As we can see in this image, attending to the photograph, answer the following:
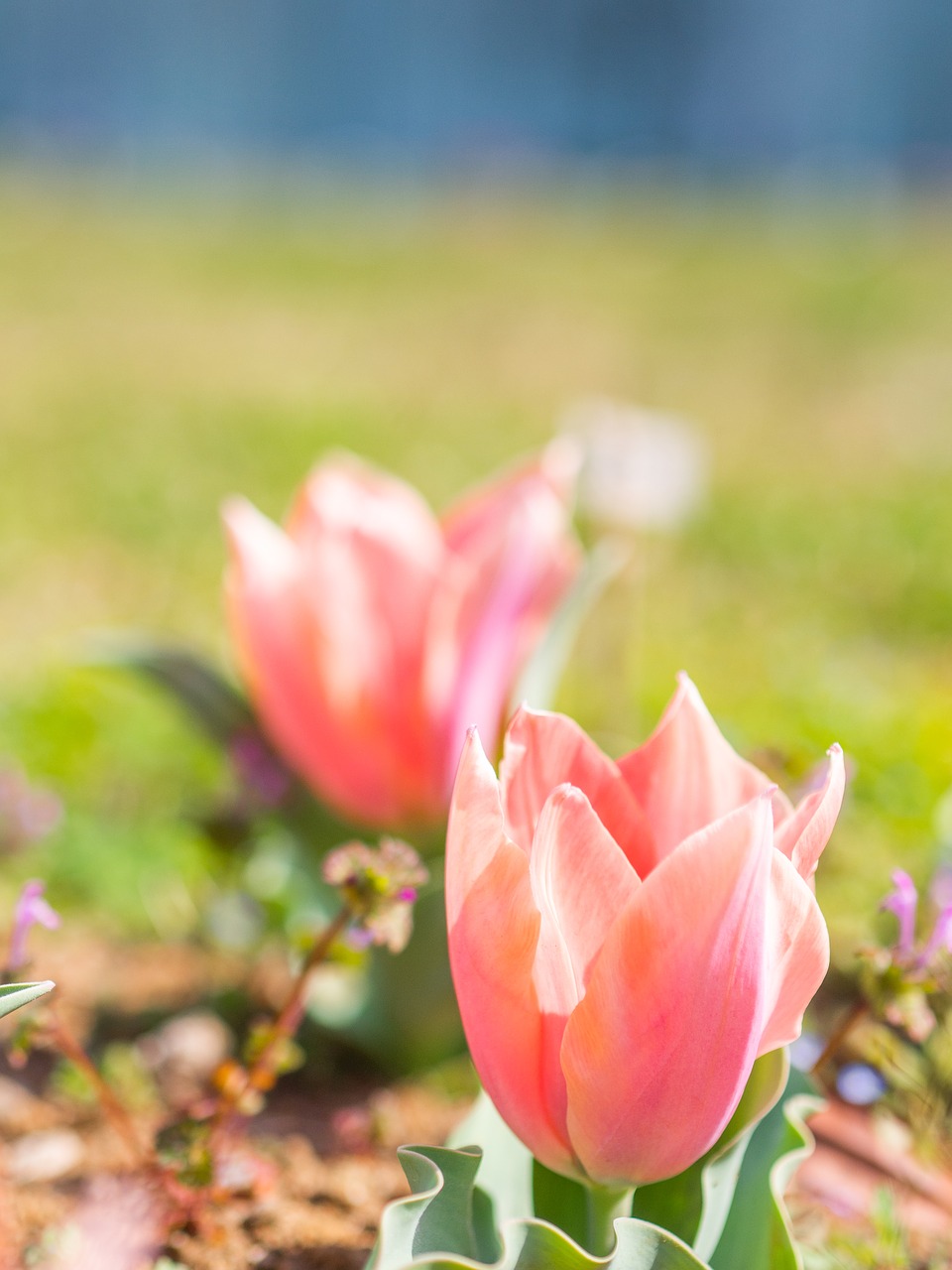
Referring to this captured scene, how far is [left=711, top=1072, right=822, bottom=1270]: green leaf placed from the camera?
85cm

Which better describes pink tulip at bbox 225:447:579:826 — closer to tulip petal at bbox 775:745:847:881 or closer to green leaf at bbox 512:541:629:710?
green leaf at bbox 512:541:629:710

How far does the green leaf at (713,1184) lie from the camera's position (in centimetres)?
84

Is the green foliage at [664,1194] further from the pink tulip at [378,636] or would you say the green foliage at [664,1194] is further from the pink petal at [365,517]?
the pink petal at [365,517]

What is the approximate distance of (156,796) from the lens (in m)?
2.39

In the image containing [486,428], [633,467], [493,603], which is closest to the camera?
[493,603]

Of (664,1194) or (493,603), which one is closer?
(664,1194)

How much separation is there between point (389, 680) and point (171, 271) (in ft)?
31.9

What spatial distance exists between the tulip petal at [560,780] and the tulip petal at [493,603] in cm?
34

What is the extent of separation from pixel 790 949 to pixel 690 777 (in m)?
0.13

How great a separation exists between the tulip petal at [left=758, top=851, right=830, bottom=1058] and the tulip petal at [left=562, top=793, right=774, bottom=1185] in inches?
0.6

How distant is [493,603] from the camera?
3.91ft

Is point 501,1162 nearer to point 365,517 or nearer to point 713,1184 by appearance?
point 713,1184

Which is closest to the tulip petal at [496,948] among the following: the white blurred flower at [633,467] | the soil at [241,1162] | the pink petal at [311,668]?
the soil at [241,1162]

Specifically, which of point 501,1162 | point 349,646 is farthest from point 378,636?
point 501,1162
